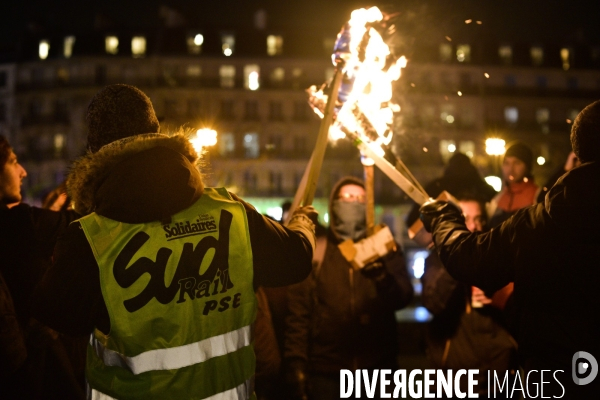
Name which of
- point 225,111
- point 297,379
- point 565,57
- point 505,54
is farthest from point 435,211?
point 565,57

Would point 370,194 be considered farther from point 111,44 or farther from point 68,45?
point 68,45

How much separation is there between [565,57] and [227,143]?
102 ft

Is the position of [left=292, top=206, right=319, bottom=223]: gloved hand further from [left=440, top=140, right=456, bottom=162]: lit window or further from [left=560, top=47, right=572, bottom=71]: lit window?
[left=560, top=47, right=572, bottom=71]: lit window

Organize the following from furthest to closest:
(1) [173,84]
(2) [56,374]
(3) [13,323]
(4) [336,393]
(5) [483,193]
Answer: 1. (1) [173,84]
2. (5) [483,193]
3. (4) [336,393]
4. (2) [56,374]
5. (3) [13,323]

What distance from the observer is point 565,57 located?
51.2m

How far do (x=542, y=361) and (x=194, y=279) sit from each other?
1812 millimetres

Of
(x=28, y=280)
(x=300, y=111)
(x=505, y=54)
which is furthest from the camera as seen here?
(x=505, y=54)

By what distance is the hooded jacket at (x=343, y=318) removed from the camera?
472 centimetres

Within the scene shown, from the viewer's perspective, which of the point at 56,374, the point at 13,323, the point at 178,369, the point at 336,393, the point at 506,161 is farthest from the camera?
the point at 506,161

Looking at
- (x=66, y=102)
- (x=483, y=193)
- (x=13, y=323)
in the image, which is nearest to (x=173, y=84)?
(x=66, y=102)

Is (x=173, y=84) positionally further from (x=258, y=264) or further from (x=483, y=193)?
(x=258, y=264)

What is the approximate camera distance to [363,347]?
4719mm

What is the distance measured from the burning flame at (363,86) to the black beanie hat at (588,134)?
164cm

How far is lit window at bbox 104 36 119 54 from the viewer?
48469mm
